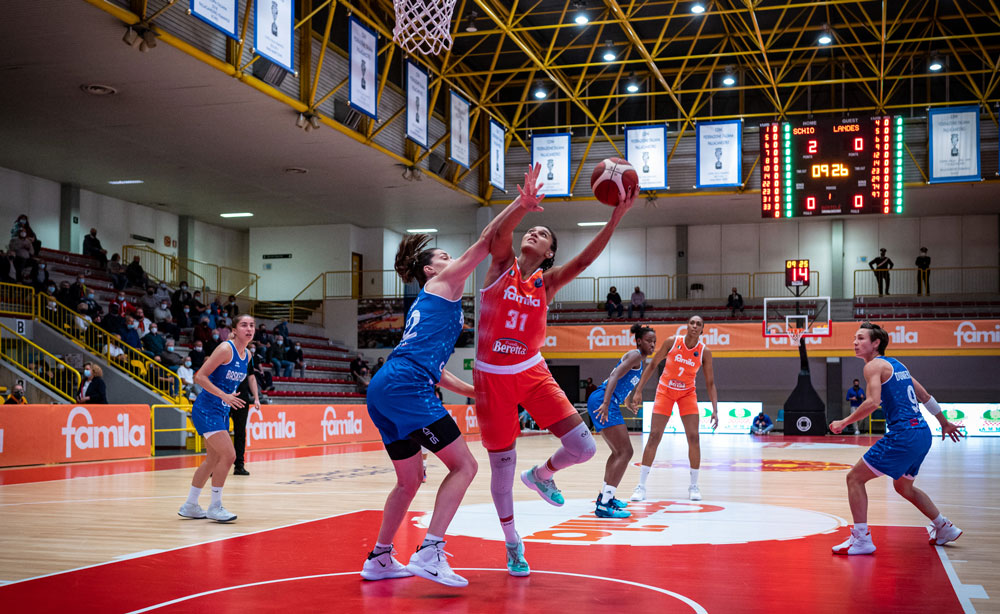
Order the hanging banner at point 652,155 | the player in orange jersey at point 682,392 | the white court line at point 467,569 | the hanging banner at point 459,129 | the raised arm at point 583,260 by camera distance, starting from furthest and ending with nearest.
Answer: the hanging banner at point 652,155
the hanging banner at point 459,129
the player in orange jersey at point 682,392
the raised arm at point 583,260
the white court line at point 467,569

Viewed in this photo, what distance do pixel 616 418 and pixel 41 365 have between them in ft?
43.5

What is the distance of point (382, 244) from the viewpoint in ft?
114

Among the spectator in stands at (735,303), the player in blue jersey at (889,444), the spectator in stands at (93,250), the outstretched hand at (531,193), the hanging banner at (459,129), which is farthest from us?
the spectator in stands at (735,303)

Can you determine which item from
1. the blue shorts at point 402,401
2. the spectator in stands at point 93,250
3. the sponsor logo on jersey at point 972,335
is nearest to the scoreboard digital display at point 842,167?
the sponsor logo on jersey at point 972,335

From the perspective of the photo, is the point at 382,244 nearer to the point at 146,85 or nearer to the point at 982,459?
the point at 146,85

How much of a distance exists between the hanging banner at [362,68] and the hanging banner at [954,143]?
13.4m

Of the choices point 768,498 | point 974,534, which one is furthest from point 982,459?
point 974,534

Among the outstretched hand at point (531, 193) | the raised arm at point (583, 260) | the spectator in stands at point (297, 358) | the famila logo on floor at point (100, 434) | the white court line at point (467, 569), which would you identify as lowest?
the famila logo on floor at point (100, 434)

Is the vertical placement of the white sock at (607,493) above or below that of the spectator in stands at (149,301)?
below

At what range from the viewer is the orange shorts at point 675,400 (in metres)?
9.42

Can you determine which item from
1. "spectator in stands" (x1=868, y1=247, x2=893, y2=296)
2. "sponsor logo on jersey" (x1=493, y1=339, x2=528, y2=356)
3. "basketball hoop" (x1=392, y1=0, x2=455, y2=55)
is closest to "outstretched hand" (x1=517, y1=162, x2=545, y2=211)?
"sponsor logo on jersey" (x1=493, y1=339, x2=528, y2=356)

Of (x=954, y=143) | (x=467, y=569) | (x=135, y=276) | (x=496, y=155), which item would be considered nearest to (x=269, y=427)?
(x=135, y=276)

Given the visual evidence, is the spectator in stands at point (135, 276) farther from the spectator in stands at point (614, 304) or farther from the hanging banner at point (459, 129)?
the spectator in stands at point (614, 304)

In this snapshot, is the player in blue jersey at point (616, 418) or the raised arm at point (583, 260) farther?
the player in blue jersey at point (616, 418)
